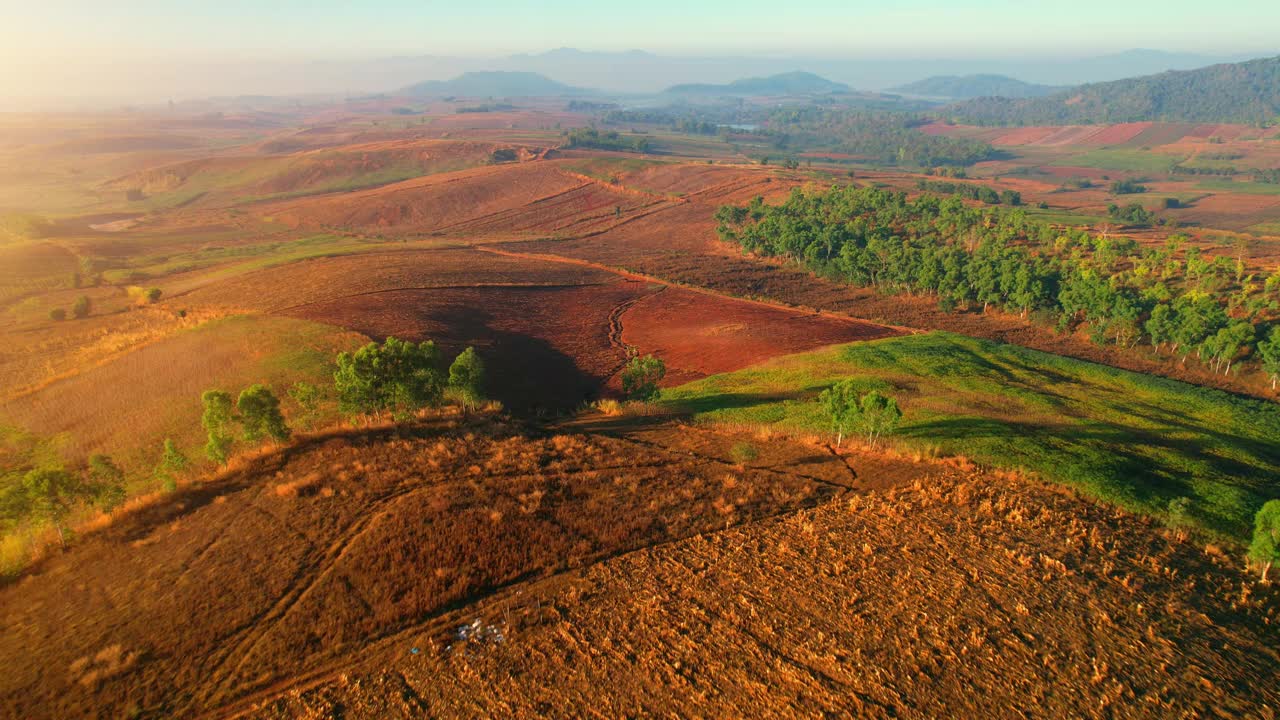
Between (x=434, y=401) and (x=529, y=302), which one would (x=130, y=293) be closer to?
(x=529, y=302)

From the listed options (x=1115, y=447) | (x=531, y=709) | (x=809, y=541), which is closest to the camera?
(x=531, y=709)

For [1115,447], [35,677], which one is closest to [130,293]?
[35,677]

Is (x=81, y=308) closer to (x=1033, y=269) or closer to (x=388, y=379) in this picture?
(x=388, y=379)

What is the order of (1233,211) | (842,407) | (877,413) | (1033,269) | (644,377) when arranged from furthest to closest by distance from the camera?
(1233,211), (1033,269), (644,377), (842,407), (877,413)

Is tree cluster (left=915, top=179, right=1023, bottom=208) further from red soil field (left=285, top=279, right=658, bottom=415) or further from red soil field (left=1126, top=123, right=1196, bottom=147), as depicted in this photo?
red soil field (left=1126, top=123, right=1196, bottom=147)

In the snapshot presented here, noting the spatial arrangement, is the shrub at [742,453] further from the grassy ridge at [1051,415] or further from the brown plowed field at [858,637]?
the brown plowed field at [858,637]

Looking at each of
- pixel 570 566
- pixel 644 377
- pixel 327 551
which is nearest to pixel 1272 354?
pixel 644 377

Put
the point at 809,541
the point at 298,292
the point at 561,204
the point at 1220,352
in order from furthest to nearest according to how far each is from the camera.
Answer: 1. the point at 561,204
2. the point at 298,292
3. the point at 1220,352
4. the point at 809,541
